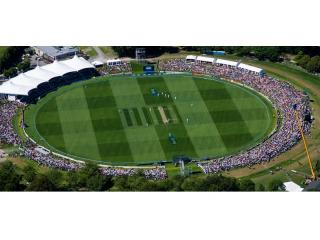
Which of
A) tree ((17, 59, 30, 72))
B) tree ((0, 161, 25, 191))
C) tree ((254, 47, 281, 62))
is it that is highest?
tree ((17, 59, 30, 72))

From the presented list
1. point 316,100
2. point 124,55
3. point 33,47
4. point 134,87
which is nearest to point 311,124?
point 316,100

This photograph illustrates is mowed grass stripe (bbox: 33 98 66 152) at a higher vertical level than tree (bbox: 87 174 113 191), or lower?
higher

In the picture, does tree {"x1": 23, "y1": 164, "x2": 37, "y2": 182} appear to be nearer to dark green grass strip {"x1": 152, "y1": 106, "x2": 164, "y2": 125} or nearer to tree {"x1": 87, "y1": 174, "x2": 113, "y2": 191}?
tree {"x1": 87, "y1": 174, "x2": 113, "y2": 191}

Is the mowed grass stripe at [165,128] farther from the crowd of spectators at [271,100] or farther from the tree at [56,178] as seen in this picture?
the tree at [56,178]

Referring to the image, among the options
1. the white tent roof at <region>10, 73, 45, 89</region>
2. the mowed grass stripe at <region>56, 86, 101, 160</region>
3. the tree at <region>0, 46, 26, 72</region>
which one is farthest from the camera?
the tree at <region>0, 46, 26, 72</region>

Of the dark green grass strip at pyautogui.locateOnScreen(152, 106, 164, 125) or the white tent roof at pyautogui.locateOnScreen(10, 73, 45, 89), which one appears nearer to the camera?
the dark green grass strip at pyautogui.locateOnScreen(152, 106, 164, 125)

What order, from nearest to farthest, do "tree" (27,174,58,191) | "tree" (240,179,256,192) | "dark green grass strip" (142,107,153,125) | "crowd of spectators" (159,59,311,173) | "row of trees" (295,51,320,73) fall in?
"tree" (27,174,58,191)
"tree" (240,179,256,192)
"crowd of spectators" (159,59,311,173)
"dark green grass strip" (142,107,153,125)
"row of trees" (295,51,320,73)

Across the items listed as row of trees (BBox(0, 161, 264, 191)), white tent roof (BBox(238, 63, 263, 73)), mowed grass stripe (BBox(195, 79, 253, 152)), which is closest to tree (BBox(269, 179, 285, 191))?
row of trees (BBox(0, 161, 264, 191))

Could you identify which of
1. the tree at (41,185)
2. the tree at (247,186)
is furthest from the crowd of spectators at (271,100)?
the tree at (41,185)

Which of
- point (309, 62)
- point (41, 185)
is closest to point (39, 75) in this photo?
point (41, 185)
